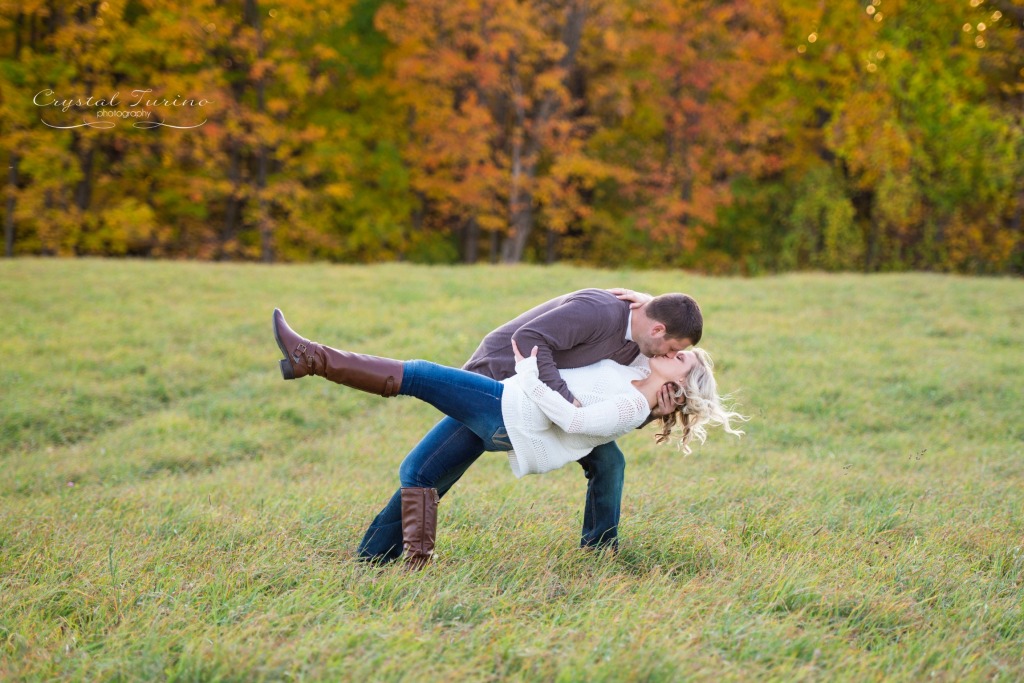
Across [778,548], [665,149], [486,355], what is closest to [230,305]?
[486,355]

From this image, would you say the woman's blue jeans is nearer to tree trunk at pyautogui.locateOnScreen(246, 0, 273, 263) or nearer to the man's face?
the man's face

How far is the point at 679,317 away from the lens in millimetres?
3879

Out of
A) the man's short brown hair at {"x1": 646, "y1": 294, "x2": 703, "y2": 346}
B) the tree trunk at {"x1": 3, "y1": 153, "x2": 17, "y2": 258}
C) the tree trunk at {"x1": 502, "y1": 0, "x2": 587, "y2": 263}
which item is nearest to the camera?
the man's short brown hair at {"x1": 646, "y1": 294, "x2": 703, "y2": 346}

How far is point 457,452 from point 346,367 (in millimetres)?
693

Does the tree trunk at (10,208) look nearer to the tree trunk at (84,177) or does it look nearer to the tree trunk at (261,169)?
the tree trunk at (84,177)

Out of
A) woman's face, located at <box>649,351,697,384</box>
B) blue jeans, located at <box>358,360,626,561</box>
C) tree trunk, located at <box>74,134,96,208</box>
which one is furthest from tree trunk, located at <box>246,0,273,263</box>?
woman's face, located at <box>649,351,697,384</box>

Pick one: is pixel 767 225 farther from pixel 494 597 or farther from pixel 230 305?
pixel 494 597

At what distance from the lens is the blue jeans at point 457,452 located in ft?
12.2

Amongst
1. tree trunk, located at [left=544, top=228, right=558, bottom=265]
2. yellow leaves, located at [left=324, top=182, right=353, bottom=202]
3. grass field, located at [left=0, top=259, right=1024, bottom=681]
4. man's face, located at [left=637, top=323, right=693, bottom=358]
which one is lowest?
grass field, located at [left=0, top=259, right=1024, bottom=681]

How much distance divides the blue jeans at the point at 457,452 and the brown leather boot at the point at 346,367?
0.07 metres

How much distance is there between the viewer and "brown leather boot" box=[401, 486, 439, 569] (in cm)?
380

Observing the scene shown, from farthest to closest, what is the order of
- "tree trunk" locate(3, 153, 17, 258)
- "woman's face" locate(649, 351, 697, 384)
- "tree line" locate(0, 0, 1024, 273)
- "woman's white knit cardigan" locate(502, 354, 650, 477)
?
"tree line" locate(0, 0, 1024, 273) → "tree trunk" locate(3, 153, 17, 258) → "woman's face" locate(649, 351, 697, 384) → "woman's white knit cardigan" locate(502, 354, 650, 477)

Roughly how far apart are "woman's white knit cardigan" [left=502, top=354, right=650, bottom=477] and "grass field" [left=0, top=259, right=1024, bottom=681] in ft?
1.77

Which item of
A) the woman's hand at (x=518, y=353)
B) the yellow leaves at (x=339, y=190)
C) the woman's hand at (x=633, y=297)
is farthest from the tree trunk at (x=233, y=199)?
the woman's hand at (x=518, y=353)
